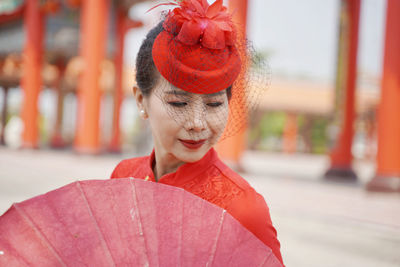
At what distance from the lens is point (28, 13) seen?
470 inches

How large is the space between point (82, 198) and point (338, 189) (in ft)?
22.6

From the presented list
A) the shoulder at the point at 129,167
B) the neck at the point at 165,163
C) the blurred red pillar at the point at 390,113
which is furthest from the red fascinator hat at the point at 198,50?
the blurred red pillar at the point at 390,113

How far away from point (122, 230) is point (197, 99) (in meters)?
0.38

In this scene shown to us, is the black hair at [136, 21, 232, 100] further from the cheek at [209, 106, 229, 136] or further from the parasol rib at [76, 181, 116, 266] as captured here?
the parasol rib at [76, 181, 116, 266]

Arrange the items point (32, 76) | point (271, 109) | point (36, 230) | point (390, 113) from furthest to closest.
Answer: point (271, 109)
point (32, 76)
point (390, 113)
point (36, 230)

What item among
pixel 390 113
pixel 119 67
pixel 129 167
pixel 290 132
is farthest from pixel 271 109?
pixel 129 167

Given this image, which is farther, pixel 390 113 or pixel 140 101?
pixel 390 113

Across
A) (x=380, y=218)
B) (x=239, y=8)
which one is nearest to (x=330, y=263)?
(x=380, y=218)

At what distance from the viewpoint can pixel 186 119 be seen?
94 cm

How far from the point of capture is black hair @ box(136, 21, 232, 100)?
101 centimetres

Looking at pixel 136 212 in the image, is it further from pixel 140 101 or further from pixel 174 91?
pixel 140 101

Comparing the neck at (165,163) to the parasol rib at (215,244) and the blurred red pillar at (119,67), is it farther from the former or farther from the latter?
the blurred red pillar at (119,67)

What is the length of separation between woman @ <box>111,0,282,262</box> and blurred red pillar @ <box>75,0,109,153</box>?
875 cm

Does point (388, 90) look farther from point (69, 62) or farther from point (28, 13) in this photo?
point (69, 62)
